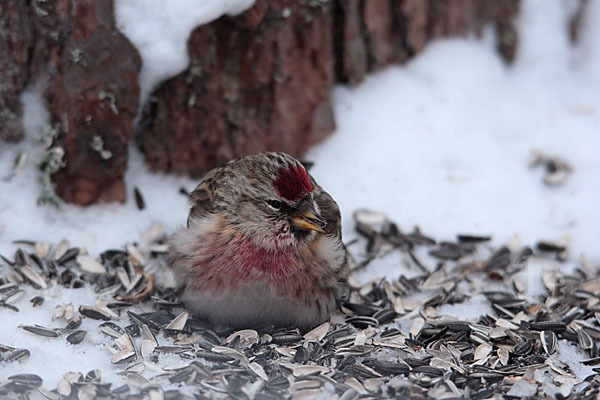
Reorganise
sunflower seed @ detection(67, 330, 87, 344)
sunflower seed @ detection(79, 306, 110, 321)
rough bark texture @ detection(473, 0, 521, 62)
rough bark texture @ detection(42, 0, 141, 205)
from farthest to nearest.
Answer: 1. rough bark texture @ detection(473, 0, 521, 62)
2. rough bark texture @ detection(42, 0, 141, 205)
3. sunflower seed @ detection(79, 306, 110, 321)
4. sunflower seed @ detection(67, 330, 87, 344)

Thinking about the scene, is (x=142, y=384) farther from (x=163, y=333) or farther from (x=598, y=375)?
(x=598, y=375)

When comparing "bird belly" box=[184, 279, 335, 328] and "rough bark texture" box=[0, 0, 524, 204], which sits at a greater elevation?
"rough bark texture" box=[0, 0, 524, 204]

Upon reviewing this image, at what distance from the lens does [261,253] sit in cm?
329

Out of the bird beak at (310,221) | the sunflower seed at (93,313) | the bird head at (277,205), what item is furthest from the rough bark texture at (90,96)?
the bird beak at (310,221)

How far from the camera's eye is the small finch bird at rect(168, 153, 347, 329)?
327 cm

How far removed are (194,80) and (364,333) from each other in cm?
175

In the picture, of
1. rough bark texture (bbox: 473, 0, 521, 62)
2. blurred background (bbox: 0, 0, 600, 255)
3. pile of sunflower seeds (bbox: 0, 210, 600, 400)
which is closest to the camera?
pile of sunflower seeds (bbox: 0, 210, 600, 400)

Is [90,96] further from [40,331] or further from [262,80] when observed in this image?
[40,331]

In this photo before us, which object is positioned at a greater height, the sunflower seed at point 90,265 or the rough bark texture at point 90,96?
the rough bark texture at point 90,96

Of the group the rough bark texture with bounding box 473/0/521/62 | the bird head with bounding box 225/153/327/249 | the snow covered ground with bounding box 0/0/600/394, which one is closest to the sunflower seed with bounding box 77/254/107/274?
the snow covered ground with bounding box 0/0/600/394

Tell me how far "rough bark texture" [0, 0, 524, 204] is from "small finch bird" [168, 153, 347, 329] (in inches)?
35.0

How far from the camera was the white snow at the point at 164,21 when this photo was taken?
3.89 m

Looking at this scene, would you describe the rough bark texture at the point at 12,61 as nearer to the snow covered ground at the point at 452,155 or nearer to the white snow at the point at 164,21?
the snow covered ground at the point at 452,155

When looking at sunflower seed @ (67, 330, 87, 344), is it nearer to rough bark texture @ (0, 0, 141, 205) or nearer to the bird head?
the bird head
